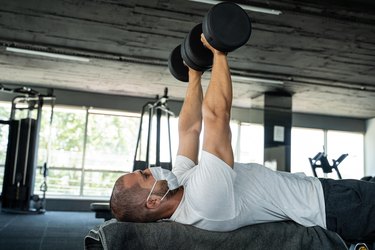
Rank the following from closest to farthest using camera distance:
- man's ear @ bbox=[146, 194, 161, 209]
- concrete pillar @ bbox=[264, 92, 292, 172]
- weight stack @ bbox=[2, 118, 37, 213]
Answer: man's ear @ bbox=[146, 194, 161, 209], weight stack @ bbox=[2, 118, 37, 213], concrete pillar @ bbox=[264, 92, 292, 172]

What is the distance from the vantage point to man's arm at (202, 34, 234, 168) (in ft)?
3.69

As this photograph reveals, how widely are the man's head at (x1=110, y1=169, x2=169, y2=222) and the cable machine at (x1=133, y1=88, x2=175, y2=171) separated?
306cm

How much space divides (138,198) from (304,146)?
7.02m

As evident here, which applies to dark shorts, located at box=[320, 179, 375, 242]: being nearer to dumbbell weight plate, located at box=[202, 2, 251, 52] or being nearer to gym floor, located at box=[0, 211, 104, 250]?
dumbbell weight plate, located at box=[202, 2, 251, 52]

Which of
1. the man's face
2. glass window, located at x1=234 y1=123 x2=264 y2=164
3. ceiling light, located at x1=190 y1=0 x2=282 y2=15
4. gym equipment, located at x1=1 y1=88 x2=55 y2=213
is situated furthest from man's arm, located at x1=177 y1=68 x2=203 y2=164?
glass window, located at x1=234 y1=123 x2=264 y2=164

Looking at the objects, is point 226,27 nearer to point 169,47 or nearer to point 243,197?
point 243,197

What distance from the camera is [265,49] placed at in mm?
4266

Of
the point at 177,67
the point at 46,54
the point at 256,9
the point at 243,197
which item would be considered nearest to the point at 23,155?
the point at 46,54

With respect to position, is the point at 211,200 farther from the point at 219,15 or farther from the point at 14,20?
the point at 14,20

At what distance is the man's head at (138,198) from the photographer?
1235mm

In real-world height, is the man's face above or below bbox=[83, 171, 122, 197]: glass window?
above

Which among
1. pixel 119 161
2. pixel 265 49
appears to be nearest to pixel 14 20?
pixel 265 49

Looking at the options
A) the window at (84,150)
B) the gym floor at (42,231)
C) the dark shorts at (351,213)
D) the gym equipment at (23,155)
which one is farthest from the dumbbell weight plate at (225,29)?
the window at (84,150)

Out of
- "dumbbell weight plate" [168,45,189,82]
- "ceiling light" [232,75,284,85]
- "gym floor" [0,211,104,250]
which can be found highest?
"ceiling light" [232,75,284,85]
